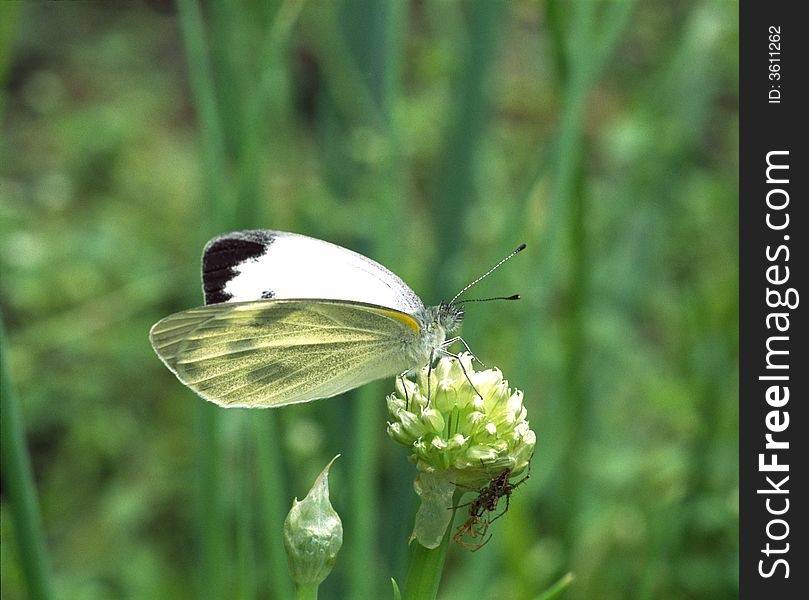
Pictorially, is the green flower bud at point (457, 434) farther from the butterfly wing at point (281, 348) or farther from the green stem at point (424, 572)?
the butterfly wing at point (281, 348)

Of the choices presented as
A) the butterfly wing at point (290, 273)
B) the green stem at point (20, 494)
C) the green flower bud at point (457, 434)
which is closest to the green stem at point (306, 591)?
the green flower bud at point (457, 434)

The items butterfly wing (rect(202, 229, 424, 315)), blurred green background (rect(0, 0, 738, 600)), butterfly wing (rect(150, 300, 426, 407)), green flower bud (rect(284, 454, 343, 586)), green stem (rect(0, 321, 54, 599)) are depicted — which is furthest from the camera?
blurred green background (rect(0, 0, 738, 600))

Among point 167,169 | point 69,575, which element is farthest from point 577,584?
point 167,169


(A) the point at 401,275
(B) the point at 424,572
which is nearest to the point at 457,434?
(B) the point at 424,572

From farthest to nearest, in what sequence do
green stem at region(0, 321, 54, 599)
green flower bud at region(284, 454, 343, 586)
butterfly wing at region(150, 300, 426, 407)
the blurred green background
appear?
the blurred green background < butterfly wing at region(150, 300, 426, 407) < green stem at region(0, 321, 54, 599) < green flower bud at region(284, 454, 343, 586)

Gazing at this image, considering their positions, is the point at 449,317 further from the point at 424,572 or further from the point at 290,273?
the point at 424,572

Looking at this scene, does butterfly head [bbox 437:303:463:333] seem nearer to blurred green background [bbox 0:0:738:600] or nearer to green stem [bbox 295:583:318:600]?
blurred green background [bbox 0:0:738:600]

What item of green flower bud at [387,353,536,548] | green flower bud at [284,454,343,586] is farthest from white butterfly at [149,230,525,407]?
green flower bud at [284,454,343,586]
